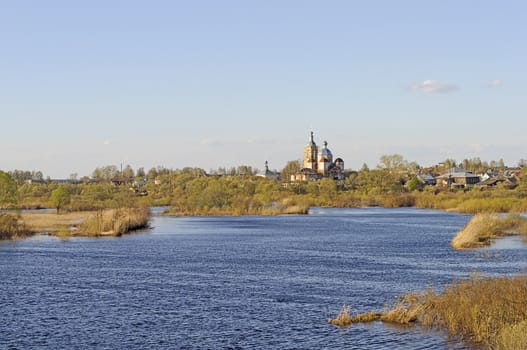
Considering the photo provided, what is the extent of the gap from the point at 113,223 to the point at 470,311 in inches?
1973

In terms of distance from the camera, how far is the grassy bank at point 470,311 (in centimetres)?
2262

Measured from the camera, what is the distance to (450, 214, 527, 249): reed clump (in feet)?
173

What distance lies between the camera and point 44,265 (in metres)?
44.0

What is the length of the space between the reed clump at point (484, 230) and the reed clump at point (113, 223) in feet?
104

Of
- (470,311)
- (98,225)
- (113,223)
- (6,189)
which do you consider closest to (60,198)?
(6,189)

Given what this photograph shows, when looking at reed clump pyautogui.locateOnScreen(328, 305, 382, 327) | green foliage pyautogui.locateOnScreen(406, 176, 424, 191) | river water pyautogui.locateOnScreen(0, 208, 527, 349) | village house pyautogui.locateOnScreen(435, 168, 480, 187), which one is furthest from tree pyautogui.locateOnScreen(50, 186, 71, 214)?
village house pyautogui.locateOnScreen(435, 168, 480, 187)

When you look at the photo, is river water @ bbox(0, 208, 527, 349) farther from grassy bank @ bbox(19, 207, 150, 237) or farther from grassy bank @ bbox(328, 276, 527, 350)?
grassy bank @ bbox(19, 207, 150, 237)

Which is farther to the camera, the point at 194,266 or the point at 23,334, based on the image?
the point at 194,266

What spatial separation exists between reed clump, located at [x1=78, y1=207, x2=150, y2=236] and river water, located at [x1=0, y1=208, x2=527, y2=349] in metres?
3.75

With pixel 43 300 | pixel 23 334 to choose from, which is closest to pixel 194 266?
pixel 43 300

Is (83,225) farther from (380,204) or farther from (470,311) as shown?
(380,204)

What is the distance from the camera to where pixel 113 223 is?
69500mm

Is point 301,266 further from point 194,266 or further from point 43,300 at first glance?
point 43,300

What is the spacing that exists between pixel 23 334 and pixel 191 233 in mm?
45147
